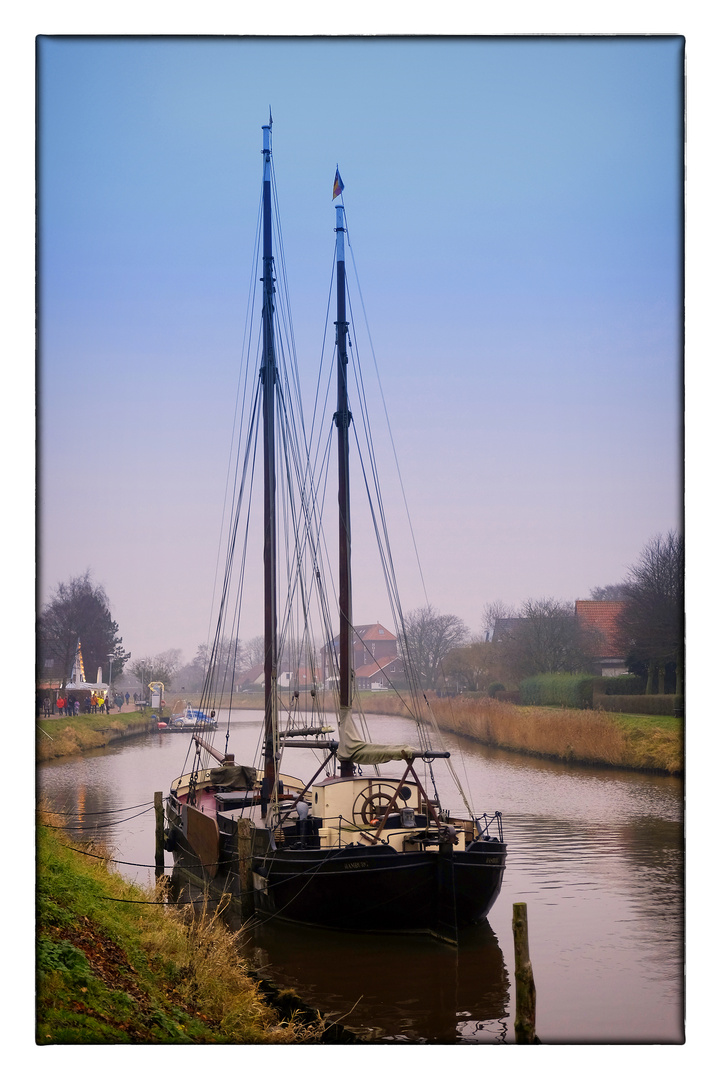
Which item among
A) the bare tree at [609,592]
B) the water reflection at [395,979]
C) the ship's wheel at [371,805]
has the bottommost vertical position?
the water reflection at [395,979]

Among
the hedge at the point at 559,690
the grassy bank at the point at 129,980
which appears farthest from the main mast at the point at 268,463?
the hedge at the point at 559,690

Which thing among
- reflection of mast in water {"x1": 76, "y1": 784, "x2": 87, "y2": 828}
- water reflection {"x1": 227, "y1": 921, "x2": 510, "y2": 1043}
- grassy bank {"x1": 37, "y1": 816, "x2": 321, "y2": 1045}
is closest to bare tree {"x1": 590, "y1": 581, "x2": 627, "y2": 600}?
water reflection {"x1": 227, "y1": 921, "x2": 510, "y2": 1043}

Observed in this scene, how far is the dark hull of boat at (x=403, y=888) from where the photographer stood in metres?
11.6

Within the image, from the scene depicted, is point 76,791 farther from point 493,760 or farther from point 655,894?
point 655,894

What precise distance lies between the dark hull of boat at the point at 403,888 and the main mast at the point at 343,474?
2.97m

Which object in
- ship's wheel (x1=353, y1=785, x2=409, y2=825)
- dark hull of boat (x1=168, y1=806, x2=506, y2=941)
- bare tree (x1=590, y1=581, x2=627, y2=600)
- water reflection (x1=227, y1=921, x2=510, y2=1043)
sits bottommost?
water reflection (x1=227, y1=921, x2=510, y2=1043)

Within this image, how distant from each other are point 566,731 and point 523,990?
801 inches

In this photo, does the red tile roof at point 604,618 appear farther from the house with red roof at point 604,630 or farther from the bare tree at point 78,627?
the bare tree at point 78,627

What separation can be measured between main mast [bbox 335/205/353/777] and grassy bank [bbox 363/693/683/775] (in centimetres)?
539

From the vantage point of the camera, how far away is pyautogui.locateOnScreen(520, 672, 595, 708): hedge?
28141 millimetres

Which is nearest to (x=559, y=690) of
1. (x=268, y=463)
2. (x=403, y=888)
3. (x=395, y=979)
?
(x=268, y=463)

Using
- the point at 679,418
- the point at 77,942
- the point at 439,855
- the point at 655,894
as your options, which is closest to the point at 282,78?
the point at 679,418

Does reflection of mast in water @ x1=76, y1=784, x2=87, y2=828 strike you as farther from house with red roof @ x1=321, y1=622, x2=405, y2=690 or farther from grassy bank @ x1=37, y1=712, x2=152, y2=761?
house with red roof @ x1=321, y1=622, x2=405, y2=690
